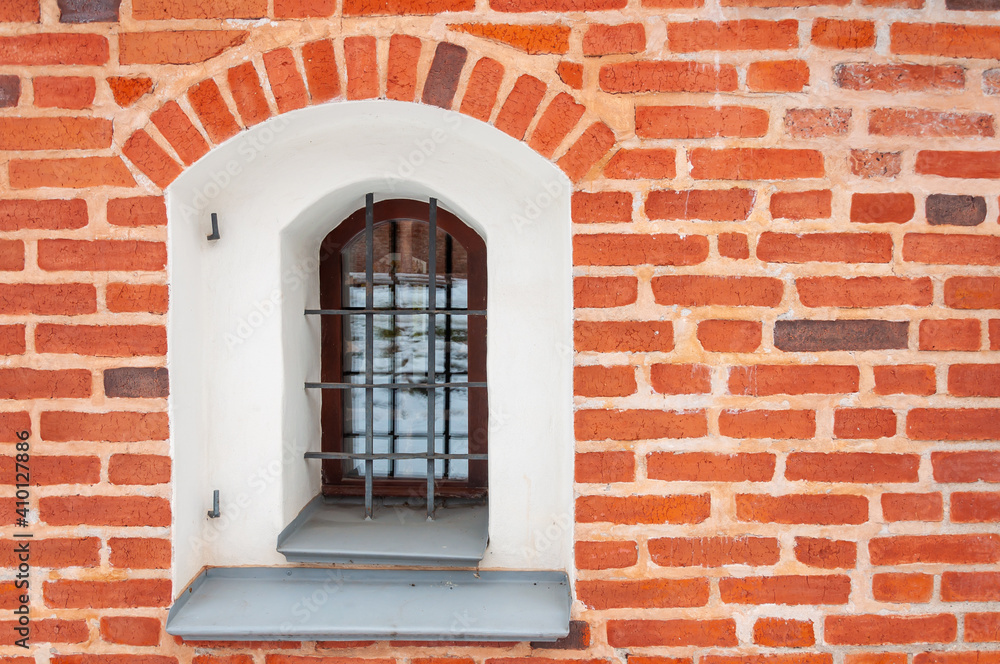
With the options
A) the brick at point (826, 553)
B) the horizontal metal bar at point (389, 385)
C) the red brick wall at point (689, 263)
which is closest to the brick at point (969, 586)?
the red brick wall at point (689, 263)

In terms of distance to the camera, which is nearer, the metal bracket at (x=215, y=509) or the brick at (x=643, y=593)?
the brick at (x=643, y=593)

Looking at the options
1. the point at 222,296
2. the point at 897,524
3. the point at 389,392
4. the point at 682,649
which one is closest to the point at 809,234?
the point at 897,524

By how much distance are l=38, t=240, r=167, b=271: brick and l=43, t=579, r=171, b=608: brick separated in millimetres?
828

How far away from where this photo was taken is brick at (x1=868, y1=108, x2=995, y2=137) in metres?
1.43

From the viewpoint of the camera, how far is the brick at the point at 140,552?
4.89 ft

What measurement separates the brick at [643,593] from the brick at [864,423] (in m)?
0.52

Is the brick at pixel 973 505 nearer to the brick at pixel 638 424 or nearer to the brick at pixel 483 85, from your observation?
the brick at pixel 638 424

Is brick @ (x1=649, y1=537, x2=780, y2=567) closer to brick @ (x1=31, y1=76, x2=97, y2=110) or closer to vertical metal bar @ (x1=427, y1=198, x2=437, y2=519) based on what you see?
vertical metal bar @ (x1=427, y1=198, x2=437, y2=519)

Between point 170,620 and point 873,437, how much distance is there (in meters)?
1.87

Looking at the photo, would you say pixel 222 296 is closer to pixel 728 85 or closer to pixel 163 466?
pixel 163 466

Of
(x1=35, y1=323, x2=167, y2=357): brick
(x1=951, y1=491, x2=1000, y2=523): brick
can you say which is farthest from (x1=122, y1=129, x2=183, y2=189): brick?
(x1=951, y1=491, x2=1000, y2=523): brick

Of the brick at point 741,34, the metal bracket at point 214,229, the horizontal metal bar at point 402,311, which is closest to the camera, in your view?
the brick at point 741,34

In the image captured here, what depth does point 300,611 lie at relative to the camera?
1520mm

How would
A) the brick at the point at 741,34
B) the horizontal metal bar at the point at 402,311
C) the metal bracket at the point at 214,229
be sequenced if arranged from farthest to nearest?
the horizontal metal bar at the point at 402,311 → the metal bracket at the point at 214,229 → the brick at the point at 741,34
